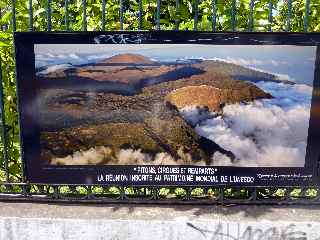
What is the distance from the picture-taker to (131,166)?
436cm

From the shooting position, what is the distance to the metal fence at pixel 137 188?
4.16 meters

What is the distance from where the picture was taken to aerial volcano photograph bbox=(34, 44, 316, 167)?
408 cm

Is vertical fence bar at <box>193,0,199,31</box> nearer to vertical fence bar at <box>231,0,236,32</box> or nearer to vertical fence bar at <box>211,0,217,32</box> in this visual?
vertical fence bar at <box>211,0,217,32</box>

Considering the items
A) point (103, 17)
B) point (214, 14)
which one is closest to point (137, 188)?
point (103, 17)

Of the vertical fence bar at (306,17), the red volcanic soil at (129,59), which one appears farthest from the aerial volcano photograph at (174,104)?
the vertical fence bar at (306,17)

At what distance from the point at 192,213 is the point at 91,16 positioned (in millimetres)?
2118

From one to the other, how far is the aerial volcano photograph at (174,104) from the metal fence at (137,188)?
0.26 metres

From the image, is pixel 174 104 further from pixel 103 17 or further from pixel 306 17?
pixel 306 17

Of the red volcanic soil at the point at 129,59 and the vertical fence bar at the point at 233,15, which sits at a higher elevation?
the vertical fence bar at the point at 233,15

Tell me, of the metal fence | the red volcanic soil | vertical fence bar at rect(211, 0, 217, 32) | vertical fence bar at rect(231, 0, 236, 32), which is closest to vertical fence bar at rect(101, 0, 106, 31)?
the metal fence

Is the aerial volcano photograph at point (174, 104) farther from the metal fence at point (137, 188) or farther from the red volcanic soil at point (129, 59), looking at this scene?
the metal fence at point (137, 188)

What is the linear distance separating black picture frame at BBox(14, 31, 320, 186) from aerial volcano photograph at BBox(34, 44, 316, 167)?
0.05 meters

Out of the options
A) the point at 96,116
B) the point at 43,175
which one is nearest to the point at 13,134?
the point at 43,175

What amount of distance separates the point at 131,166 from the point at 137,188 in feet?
1.18
